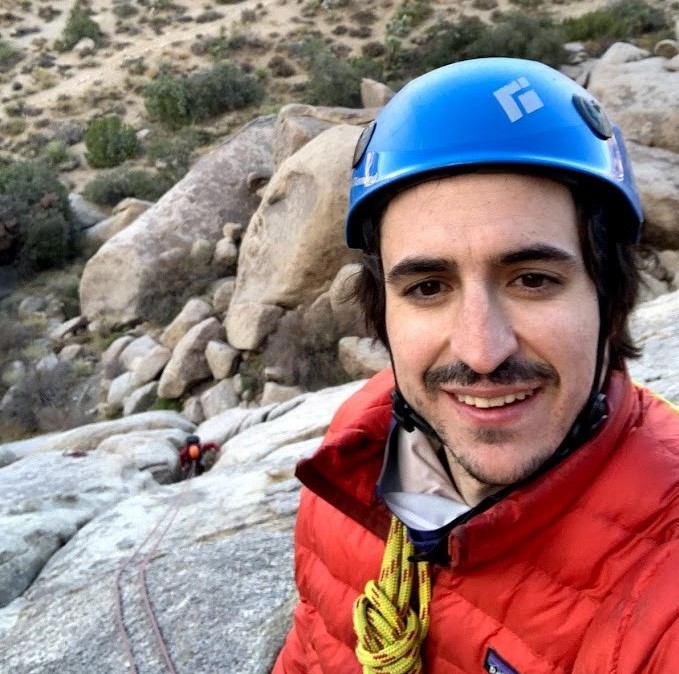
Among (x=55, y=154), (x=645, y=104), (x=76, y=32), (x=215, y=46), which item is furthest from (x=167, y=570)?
(x=76, y=32)

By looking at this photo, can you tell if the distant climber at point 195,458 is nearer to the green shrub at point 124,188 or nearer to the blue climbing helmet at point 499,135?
the blue climbing helmet at point 499,135

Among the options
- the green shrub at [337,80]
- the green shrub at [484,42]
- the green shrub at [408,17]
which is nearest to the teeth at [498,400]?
the green shrub at [484,42]

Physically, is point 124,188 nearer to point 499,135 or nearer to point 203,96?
point 203,96

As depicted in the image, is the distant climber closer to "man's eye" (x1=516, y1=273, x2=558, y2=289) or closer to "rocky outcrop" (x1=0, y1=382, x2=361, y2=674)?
"rocky outcrop" (x1=0, y1=382, x2=361, y2=674)

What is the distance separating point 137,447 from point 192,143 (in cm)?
1549

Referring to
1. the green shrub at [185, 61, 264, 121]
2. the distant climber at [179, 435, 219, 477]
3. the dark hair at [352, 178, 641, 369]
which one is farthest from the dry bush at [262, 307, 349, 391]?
the green shrub at [185, 61, 264, 121]

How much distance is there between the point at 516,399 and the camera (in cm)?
125

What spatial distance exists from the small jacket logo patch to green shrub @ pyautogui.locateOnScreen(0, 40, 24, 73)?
33.0m

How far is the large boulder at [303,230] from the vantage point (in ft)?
29.2

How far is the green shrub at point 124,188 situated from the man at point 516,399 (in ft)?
55.8

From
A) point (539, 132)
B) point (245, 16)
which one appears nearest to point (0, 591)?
point (539, 132)

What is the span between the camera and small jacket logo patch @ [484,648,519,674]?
1.23 m

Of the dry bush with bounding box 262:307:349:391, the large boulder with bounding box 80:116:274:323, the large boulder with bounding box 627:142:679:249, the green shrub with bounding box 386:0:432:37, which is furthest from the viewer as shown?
the green shrub with bounding box 386:0:432:37

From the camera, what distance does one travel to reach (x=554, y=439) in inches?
49.4
